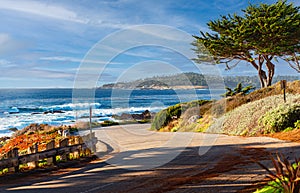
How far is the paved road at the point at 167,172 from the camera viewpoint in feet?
24.6

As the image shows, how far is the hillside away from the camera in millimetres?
15907

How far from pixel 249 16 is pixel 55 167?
24004mm

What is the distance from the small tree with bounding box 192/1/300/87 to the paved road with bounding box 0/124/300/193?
15753mm

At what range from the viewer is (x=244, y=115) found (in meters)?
19.1

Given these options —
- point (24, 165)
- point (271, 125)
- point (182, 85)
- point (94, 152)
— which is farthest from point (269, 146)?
point (182, 85)

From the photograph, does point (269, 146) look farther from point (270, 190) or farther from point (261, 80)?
point (261, 80)

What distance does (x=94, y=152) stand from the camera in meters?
13.6

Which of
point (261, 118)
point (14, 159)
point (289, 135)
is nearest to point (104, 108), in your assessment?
point (261, 118)

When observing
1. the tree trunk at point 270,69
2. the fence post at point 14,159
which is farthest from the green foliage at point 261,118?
the tree trunk at point 270,69

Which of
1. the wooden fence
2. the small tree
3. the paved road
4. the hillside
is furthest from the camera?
the small tree

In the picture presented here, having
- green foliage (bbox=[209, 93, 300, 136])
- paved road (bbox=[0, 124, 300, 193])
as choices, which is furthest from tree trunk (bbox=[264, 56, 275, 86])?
paved road (bbox=[0, 124, 300, 193])

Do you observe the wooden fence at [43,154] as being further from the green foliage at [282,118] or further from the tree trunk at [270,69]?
the tree trunk at [270,69]

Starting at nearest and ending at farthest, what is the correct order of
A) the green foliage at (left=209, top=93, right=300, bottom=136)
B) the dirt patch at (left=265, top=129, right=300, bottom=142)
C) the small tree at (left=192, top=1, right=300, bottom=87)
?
1. the dirt patch at (left=265, top=129, right=300, bottom=142)
2. the green foliage at (left=209, top=93, right=300, bottom=136)
3. the small tree at (left=192, top=1, right=300, bottom=87)

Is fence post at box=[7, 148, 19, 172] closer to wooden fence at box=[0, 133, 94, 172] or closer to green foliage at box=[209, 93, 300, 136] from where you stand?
wooden fence at box=[0, 133, 94, 172]
